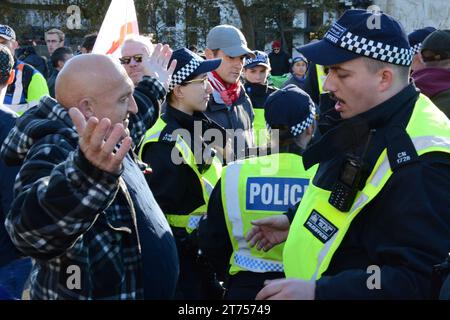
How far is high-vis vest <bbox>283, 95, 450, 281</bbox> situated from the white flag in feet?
6.00

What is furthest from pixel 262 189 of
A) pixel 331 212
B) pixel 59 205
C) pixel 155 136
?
pixel 59 205

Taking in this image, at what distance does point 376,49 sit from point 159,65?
5.83 ft

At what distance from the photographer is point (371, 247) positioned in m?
2.32

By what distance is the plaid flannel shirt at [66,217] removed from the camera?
2.12 m

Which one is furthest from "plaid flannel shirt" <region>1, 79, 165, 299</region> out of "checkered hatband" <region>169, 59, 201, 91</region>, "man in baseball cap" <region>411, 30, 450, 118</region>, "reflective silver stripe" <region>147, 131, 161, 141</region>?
"man in baseball cap" <region>411, 30, 450, 118</region>

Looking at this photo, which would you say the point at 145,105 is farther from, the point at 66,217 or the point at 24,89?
the point at 24,89

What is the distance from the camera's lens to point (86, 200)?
213 cm

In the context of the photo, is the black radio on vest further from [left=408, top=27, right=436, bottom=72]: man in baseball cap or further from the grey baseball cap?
the grey baseball cap

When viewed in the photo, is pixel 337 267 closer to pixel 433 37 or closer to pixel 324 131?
pixel 324 131

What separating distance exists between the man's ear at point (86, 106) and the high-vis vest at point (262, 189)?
3.61 ft

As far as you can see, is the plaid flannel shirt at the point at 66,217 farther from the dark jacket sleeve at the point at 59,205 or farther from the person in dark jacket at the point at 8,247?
the person in dark jacket at the point at 8,247

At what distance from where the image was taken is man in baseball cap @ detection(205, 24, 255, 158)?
565 centimetres

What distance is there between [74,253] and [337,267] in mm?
945
